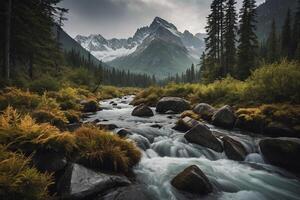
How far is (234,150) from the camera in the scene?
9.57 m

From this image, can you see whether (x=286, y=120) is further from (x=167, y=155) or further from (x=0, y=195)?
(x=0, y=195)

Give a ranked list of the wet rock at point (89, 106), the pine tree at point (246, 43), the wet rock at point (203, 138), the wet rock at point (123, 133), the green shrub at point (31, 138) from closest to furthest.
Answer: the green shrub at point (31, 138) → the wet rock at point (203, 138) → the wet rock at point (123, 133) → the wet rock at point (89, 106) → the pine tree at point (246, 43)

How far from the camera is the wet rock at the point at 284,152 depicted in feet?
27.9

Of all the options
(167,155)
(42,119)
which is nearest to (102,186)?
(167,155)

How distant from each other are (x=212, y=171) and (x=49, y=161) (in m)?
5.20

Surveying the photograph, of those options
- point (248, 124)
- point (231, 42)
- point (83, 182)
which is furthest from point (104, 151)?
point (231, 42)

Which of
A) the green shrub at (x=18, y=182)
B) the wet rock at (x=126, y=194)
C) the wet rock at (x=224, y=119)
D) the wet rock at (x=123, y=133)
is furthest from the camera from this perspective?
the wet rock at (x=224, y=119)

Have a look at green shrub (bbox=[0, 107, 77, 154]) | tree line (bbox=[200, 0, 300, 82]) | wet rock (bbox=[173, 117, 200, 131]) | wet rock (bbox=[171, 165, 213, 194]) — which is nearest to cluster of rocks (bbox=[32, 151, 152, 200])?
→ green shrub (bbox=[0, 107, 77, 154])

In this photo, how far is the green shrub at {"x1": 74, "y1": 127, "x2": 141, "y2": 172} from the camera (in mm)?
6410

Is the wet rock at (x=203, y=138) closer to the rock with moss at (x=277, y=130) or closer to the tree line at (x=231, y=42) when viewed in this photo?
the rock with moss at (x=277, y=130)

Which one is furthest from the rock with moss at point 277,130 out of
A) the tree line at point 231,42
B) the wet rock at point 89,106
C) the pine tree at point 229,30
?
the pine tree at point 229,30

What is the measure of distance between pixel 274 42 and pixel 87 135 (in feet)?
209

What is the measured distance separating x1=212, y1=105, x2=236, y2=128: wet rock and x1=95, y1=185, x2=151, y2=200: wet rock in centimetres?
958

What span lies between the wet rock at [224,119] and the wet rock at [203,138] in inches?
158
